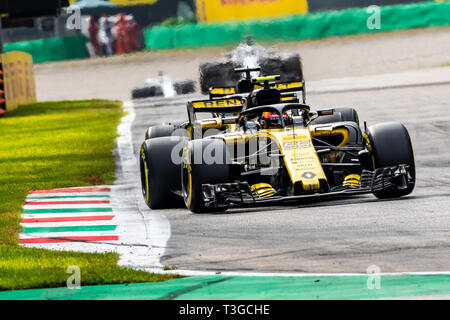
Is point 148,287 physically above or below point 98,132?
above

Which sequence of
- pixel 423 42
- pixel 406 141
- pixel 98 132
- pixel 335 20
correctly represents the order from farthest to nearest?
pixel 335 20, pixel 423 42, pixel 98 132, pixel 406 141

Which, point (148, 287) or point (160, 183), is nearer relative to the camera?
point (148, 287)

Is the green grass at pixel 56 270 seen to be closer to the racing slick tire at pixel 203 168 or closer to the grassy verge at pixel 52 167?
the grassy verge at pixel 52 167

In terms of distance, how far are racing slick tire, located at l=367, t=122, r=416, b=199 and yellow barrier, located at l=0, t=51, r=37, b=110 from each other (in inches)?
835

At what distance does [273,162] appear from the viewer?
37.8 ft

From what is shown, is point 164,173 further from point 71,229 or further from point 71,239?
point 71,239

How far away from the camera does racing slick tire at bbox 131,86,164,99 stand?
35281 mm

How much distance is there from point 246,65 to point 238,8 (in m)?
27.1

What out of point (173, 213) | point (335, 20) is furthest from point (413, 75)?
point (173, 213)

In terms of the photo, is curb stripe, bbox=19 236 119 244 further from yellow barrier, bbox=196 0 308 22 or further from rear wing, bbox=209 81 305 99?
yellow barrier, bbox=196 0 308 22

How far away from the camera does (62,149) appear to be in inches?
786

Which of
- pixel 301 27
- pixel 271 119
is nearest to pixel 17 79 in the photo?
pixel 301 27
